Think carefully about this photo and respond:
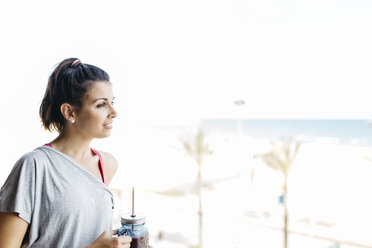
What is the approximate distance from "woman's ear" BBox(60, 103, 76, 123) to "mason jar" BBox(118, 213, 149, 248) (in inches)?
8.9

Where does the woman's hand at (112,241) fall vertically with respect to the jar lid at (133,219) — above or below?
below

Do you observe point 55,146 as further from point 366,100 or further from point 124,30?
point 366,100

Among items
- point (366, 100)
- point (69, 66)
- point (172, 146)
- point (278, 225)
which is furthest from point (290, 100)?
point (69, 66)

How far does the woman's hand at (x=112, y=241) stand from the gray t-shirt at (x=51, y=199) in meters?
0.05

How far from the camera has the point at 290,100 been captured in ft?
65.0

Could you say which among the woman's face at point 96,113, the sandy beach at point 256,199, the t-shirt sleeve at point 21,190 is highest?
the woman's face at point 96,113

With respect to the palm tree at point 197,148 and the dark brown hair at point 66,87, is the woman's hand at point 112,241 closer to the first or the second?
the dark brown hair at point 66,87

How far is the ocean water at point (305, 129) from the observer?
56.5ft

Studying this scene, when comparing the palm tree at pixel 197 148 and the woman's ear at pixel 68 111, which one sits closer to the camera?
the woman's ear at pixel 68 111

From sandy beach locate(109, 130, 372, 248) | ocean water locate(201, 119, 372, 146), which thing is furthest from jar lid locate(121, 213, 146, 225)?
ocean water locate(201, 119, 372, 146)

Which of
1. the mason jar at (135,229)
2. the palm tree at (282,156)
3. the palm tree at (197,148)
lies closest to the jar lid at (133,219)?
the mason jar at (135,229)

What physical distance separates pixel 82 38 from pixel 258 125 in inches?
878

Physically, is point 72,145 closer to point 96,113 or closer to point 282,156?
point 96,113

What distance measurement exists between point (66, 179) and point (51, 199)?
0.04 m
